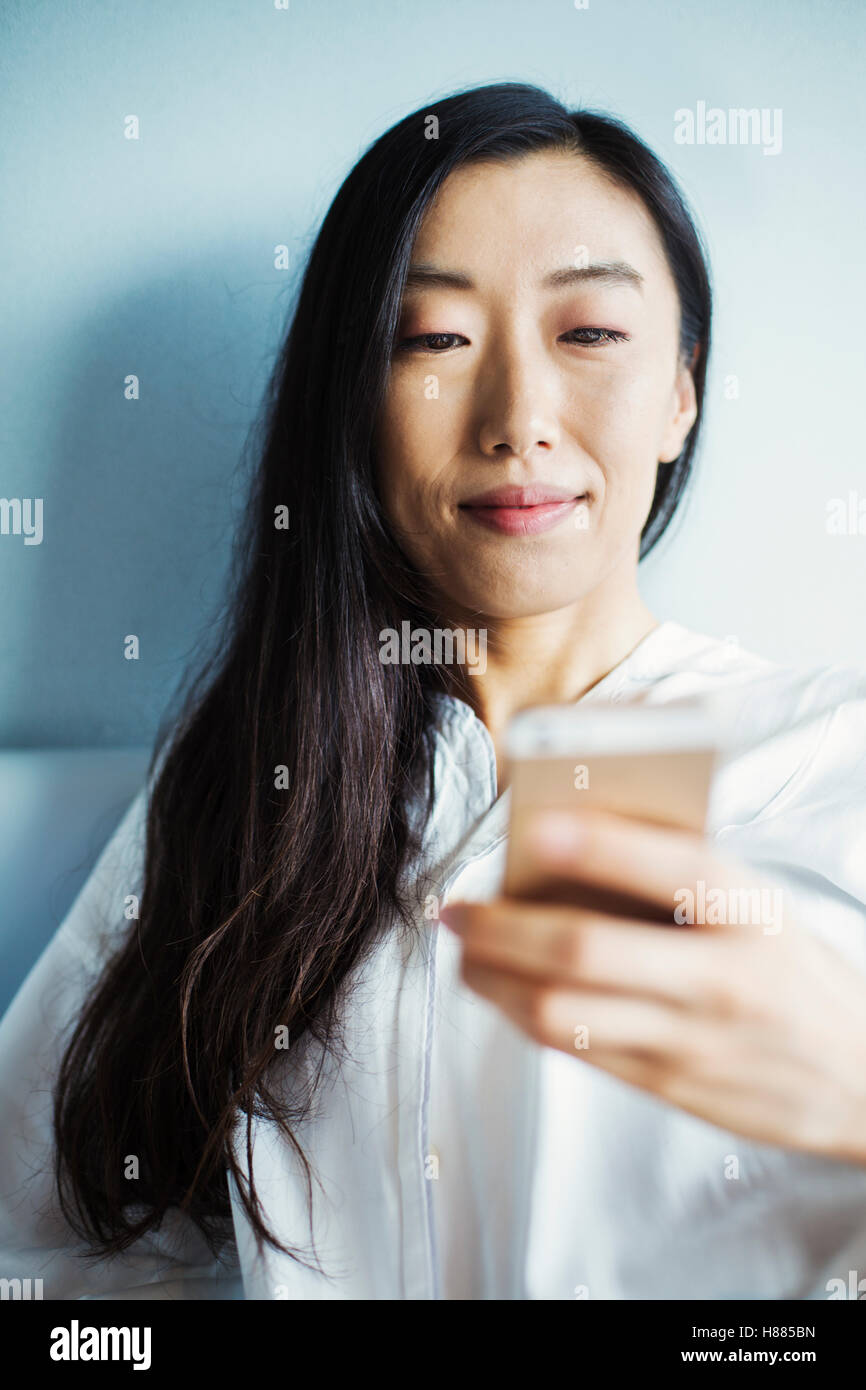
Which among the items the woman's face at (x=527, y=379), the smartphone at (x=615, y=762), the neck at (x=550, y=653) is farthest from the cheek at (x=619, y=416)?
the smartphone at (x=615, y=762)

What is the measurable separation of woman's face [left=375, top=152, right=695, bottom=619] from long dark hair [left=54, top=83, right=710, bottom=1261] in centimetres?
2

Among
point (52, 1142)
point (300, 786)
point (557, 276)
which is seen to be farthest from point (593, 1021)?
point (52, 1142)

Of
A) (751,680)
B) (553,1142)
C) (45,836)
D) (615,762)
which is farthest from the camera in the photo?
(45,836)

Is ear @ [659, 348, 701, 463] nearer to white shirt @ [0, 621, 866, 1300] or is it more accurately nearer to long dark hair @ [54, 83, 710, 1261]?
long dark hair @ [54, 83, 710, 1261]

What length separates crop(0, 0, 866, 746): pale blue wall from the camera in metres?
0.85

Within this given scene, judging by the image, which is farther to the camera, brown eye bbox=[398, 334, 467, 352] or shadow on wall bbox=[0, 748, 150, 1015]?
shadow on wall bbox=[0, 748, 150, 1015]

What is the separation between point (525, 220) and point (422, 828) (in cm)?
43

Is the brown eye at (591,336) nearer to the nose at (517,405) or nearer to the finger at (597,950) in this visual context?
the nose at (517,405)

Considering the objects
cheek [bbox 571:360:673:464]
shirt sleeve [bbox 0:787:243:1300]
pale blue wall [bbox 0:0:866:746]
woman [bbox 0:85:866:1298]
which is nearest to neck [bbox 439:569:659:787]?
Result: woman [bbox 0:85:866:1298]

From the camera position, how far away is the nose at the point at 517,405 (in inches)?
25.3

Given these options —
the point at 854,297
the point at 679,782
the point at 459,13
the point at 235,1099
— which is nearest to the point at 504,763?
the point at 235,1099

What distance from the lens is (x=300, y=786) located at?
723mm

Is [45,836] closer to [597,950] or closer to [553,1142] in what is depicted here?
[553,1142]

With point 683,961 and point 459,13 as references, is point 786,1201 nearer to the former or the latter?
point 683,961
